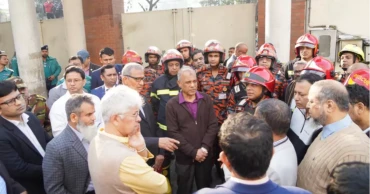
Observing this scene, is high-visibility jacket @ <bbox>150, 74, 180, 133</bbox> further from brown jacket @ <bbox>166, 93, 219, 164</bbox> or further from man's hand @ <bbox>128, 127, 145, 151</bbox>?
man's hand @ <bbox>128, 127, 145, 151</bbox>

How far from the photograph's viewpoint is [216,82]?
14.1 feet

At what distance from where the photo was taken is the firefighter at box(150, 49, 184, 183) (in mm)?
4207

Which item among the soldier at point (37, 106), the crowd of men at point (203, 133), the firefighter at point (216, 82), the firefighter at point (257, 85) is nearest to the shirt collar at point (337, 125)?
the crowd of men at point (203, 133)

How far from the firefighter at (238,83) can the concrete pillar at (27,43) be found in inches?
201

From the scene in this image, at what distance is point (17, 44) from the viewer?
23.1 feet

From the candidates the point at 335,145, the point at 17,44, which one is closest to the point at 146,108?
the point at 335,145

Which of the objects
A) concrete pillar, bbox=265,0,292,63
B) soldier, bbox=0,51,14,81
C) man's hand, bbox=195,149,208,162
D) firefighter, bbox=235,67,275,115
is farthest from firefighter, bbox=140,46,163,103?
soldier, bbox=0,51,14,81

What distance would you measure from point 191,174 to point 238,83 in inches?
52.5

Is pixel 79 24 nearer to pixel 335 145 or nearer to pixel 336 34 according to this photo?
pixel 336 34

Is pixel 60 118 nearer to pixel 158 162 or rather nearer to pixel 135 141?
pixel 158 162

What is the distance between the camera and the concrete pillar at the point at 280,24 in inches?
255

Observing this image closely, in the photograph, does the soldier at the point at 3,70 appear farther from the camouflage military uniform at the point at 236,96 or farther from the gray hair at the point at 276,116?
the gray hair at the point at 276,116

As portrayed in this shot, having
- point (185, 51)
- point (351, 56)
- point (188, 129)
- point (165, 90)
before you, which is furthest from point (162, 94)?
point (351, 56)

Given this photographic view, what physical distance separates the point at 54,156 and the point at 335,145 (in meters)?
2.00
